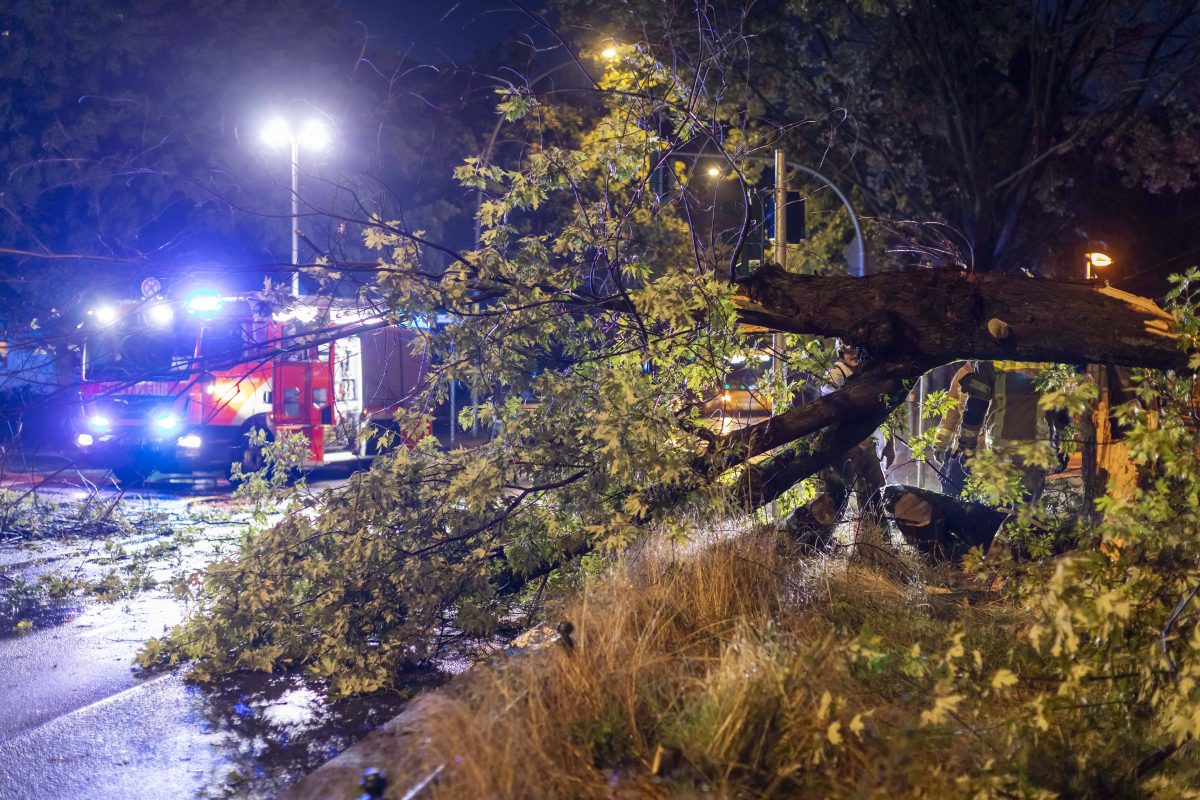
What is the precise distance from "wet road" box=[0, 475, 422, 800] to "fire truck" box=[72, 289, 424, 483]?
4.32ft

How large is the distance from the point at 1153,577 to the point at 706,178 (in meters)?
15.9

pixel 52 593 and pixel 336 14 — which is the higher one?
pixel 336 14

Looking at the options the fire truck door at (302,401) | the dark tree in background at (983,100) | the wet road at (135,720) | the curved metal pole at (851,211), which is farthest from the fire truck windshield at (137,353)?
the dark tree in background at (983,100)

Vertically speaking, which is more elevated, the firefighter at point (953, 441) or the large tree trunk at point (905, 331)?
the large tree trunk at point (905, 331)

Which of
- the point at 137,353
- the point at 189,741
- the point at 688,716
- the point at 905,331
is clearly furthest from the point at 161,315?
the point at 688,716

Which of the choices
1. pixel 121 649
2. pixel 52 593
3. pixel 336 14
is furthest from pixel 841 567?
pixel 336 14

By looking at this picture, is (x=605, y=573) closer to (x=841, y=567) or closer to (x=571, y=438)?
(x=571, y=438)

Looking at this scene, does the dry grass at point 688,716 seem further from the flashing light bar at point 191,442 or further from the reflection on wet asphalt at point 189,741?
the flashing light bar at point 191,442

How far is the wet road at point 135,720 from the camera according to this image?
475 cm

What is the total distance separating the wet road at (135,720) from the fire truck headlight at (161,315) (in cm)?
226

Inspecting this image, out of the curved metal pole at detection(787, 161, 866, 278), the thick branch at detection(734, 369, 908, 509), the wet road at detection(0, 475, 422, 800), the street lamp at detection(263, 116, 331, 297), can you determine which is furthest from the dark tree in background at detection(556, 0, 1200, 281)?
the wet road at detection(0, 475, 422, 800)

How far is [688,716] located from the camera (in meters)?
3.98

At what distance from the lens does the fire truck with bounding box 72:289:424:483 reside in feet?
23.0

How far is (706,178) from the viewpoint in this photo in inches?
786
